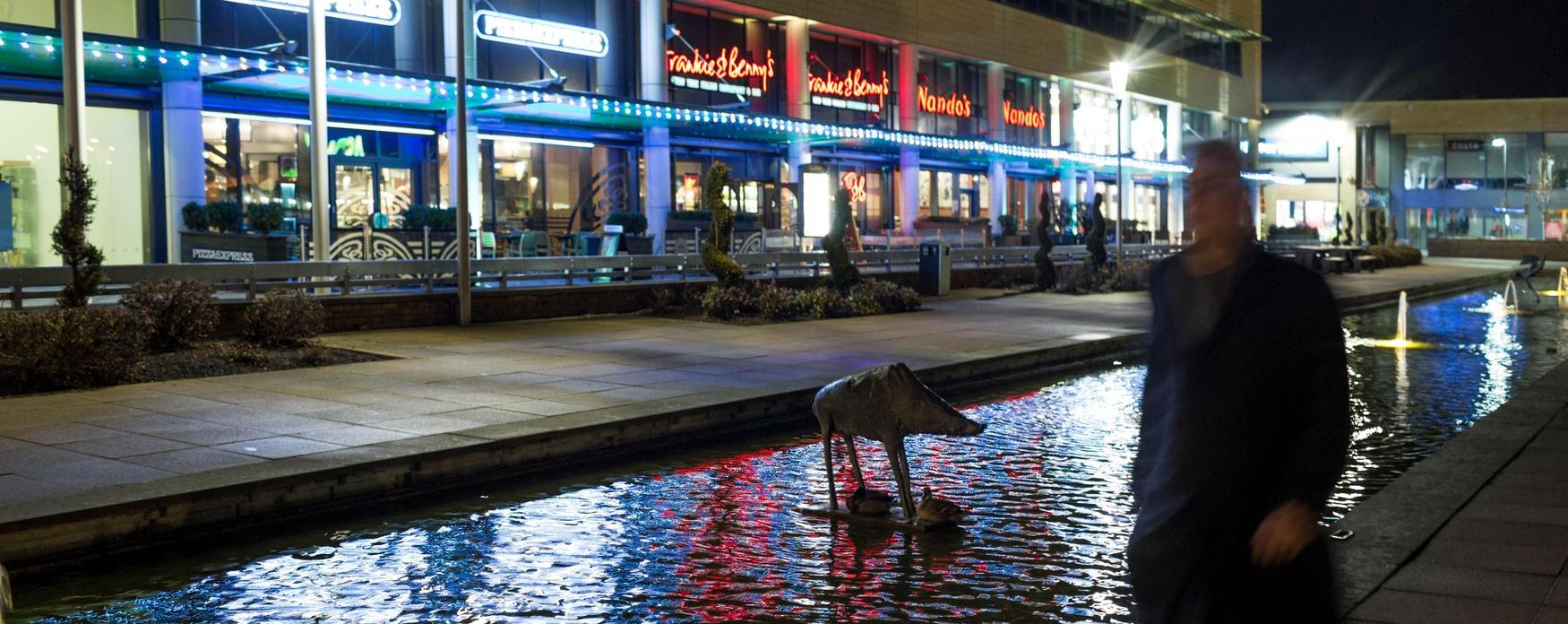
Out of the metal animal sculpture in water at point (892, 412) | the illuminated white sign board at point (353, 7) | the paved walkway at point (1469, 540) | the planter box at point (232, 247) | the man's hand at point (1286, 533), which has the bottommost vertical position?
the paved walkway at point (1469, 540)

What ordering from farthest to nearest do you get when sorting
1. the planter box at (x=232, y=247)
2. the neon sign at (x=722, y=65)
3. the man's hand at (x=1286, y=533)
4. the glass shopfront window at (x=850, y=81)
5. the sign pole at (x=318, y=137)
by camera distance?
the glass shopfront window at (x=850, y=81)
the neon sign at (x=722, y=65)
the planter box at (x=232, y=247)
the sign pole at (x=318, y=137)
the man's hand at (x=1286, y=533)

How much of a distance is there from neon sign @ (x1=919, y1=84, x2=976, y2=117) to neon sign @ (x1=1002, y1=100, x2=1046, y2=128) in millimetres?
2163

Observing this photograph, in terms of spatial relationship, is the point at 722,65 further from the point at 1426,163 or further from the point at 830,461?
the point at 1426,163

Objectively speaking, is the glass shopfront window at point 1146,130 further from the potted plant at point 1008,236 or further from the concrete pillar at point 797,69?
the concrete pillar at point 797,69

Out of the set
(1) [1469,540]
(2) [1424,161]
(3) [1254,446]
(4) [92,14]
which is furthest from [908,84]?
(2) [1424,161]

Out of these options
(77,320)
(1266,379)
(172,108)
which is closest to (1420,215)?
(172,108)

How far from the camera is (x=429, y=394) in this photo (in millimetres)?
13805

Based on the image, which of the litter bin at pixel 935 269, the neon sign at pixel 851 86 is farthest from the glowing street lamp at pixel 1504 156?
the litter bin at pixel 935 269

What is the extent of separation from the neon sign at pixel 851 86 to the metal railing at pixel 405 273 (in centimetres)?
1364

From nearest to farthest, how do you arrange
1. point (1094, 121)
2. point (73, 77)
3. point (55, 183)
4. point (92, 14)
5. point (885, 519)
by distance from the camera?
point (885, 519), point (73, 77), point (92, 14), point (55, 183), point (1094, 121)

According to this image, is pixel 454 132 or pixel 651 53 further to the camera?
pixel 651 53

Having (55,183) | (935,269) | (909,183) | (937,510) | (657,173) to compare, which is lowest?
(937,510)

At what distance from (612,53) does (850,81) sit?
10.6m

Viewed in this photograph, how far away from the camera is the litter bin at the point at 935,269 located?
106ft
